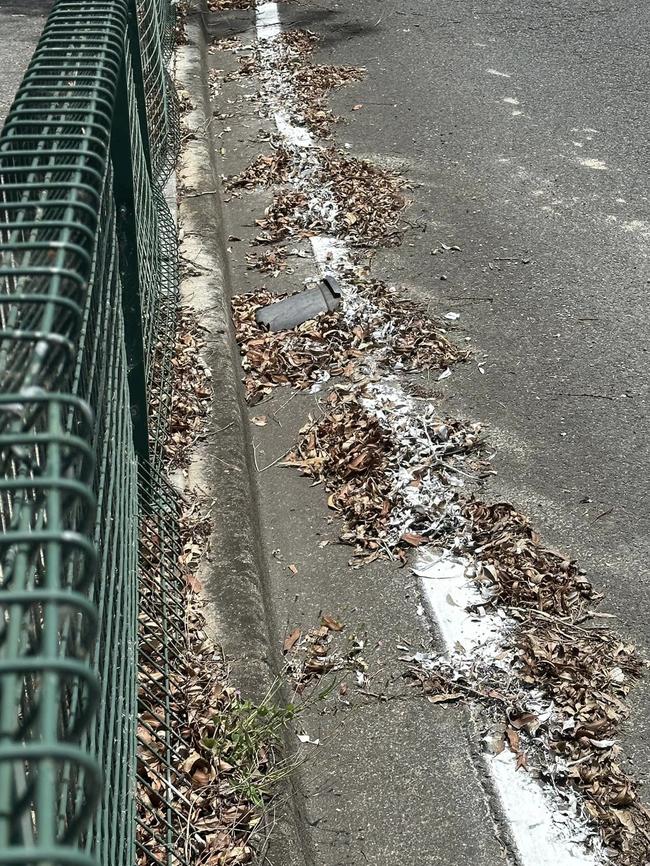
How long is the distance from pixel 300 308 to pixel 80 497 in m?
4.43

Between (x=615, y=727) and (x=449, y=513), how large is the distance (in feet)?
3.92

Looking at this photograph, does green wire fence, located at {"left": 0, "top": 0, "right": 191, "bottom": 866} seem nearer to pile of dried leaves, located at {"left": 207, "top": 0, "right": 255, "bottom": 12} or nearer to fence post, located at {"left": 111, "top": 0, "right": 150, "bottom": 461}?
fence post, located at {"left": 111, "top": 0, "right": 150, "bottom": 461}

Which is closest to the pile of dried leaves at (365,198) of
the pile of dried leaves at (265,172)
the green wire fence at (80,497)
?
the pile of dried leaves at (265,172)

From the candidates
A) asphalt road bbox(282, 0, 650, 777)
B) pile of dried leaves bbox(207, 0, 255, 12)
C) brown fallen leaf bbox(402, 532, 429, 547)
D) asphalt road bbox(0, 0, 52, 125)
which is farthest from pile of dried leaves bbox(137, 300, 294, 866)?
pile of dried leaves bbox(207, 0, 255, 12)

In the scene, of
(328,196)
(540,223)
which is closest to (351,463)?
(540,223)

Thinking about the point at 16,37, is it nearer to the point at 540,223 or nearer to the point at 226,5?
the point at 226,5

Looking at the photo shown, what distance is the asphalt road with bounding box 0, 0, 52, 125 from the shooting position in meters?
8.34

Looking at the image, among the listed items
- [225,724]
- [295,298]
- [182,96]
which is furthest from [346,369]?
[182,96]

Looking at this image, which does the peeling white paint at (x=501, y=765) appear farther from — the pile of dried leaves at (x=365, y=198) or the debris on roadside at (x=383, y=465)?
the pile of dried leaves at (x=365, y=198)

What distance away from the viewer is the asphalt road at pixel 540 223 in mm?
4367

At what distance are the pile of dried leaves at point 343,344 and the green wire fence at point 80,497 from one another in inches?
33.7

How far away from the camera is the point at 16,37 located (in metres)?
9.51

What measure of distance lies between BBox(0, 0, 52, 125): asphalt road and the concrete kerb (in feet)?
7.22

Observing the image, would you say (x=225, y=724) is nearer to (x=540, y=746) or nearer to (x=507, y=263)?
(x=540, y=746)
